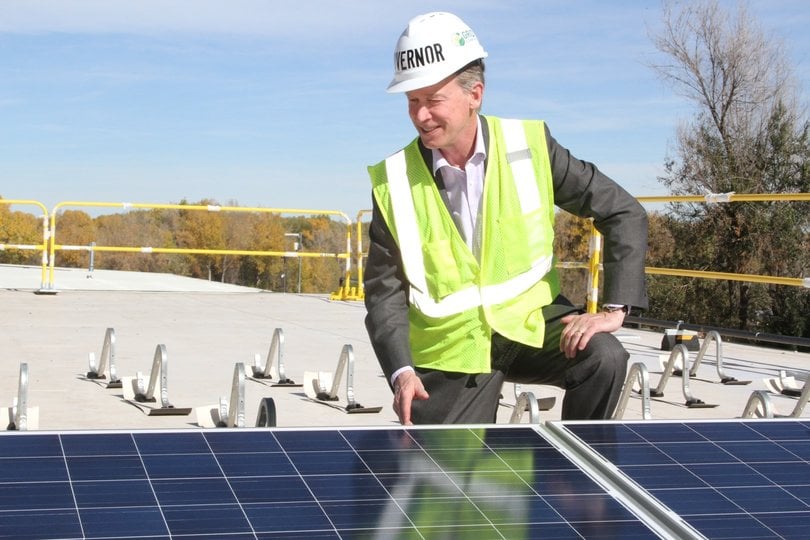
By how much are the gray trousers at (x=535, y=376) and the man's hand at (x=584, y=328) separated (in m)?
0.09

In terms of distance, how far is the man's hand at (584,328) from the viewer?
439 cm

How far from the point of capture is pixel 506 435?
3.19m

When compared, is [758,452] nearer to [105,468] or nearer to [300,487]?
[300,487]

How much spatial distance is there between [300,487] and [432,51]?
81.2 inches

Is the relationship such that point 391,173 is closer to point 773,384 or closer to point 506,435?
point 506,435

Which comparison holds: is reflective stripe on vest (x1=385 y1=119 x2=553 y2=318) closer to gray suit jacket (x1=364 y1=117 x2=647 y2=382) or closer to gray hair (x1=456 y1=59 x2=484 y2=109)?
gray suit jacket (x1=364 y1=117 x2=647 y2=382)

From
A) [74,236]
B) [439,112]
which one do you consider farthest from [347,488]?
[74,236]

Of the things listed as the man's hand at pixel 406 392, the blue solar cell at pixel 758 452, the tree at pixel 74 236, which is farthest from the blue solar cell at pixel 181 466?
the tree at pixel 74 236

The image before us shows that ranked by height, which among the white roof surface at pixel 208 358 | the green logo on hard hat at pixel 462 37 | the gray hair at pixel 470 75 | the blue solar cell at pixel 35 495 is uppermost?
the green logo on hard hat at pixel 462 37

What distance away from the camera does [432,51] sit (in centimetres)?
430

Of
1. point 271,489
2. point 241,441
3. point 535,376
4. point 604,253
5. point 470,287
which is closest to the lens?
point 271,489

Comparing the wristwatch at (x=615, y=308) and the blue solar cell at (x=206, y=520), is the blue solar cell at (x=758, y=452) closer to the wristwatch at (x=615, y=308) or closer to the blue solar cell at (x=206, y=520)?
the wristwatch at (x=615, y=308)

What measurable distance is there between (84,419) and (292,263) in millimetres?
68660

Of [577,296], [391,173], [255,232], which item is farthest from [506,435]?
[255,232]
